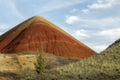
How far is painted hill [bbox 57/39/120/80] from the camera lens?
3876 cm

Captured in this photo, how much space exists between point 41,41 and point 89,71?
101 meters

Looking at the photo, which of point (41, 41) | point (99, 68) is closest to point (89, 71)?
point (99, 68)

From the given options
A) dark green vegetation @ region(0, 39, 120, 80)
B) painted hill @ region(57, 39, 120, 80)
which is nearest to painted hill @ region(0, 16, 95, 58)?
painted hill @ region(57, 39, 120, 80)

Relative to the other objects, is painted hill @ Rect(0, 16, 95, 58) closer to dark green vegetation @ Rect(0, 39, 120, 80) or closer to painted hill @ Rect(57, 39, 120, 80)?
painted hill @ Rect(57, 39, 120, 80)

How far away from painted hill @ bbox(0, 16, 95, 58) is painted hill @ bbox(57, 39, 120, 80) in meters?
87.1

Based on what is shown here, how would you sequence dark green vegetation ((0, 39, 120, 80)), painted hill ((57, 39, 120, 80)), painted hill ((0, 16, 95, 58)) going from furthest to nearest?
painted hill ((0, 16, 95, 58)), painted hill ((57, 39, 120, 80)), dark green vegetation ((0, 39, 120, 80))

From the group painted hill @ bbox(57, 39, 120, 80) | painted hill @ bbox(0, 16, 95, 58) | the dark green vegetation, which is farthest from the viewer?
painted hill @ bbox(0, 16, 95, 58)

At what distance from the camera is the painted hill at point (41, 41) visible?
137m

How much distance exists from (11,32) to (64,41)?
996 inches

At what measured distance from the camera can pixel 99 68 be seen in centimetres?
4231

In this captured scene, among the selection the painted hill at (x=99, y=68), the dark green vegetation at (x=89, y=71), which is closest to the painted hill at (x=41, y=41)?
the painted hill at (x=99, y=68)

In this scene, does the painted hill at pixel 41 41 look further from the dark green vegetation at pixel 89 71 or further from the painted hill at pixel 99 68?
the dark green vegetation at pixel 89 71

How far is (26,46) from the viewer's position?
138 m

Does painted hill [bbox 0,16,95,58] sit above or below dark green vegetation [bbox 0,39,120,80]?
above
